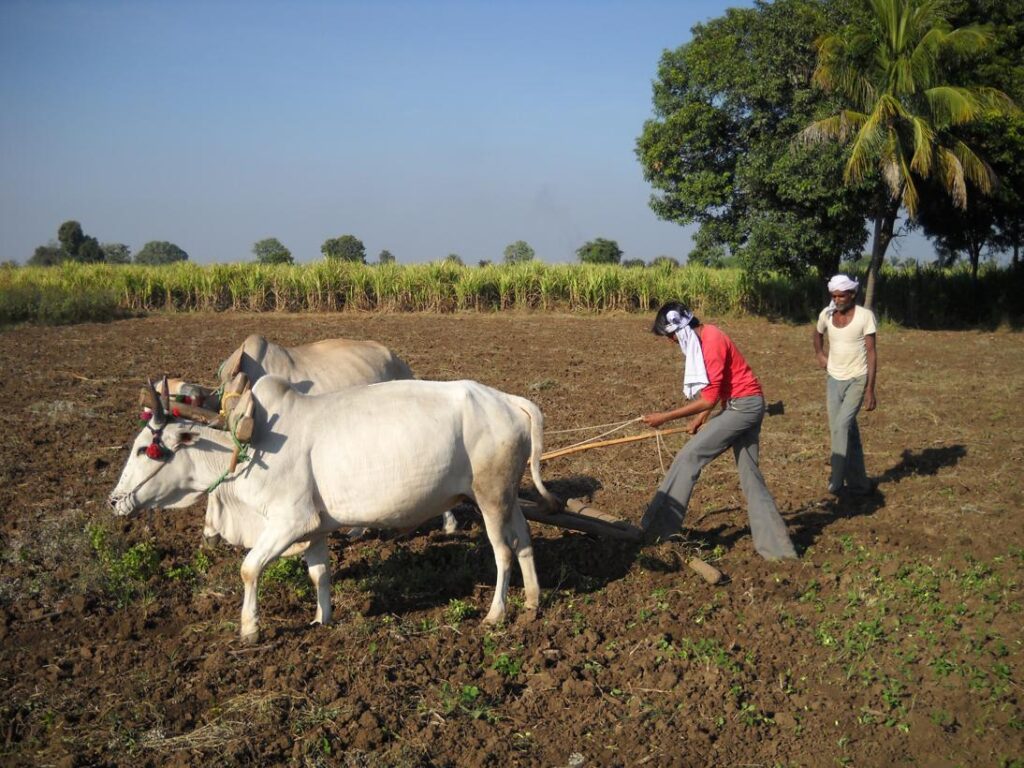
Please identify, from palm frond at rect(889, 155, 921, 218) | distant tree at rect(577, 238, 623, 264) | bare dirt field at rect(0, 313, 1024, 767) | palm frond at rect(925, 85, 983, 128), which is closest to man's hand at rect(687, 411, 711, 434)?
bare dirt field at rect(0, 313, 1024, 767)

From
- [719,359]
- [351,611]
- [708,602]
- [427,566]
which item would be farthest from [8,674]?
[719,359]

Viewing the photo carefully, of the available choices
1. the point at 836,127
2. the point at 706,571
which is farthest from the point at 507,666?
the point at 836,127

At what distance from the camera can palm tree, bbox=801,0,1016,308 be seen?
1891 centimetres

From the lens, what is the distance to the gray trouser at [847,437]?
305 inches

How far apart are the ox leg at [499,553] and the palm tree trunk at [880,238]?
58.2 feet

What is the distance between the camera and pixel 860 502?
7824 millimetres

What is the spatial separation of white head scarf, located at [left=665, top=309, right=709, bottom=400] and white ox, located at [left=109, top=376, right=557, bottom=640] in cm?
119

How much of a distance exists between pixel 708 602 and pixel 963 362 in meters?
13.0

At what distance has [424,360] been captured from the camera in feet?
52.6

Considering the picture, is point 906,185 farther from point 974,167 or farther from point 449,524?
point 449,524

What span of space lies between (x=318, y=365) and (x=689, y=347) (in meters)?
2.97

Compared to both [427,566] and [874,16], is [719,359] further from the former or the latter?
[874,16]

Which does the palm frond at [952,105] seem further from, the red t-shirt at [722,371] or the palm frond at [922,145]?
the red t-shirt at [722,371]

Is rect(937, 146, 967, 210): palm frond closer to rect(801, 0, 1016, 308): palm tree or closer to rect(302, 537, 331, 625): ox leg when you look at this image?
rect(801, 0, 1016, 308): palm tree
